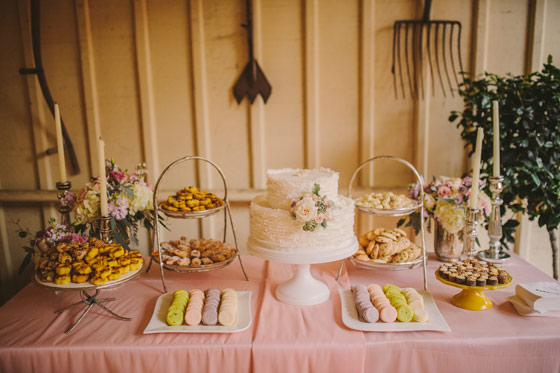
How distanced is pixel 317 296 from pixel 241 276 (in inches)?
22.6

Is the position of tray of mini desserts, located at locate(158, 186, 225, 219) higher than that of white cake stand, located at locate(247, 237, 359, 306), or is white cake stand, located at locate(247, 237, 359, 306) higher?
tray of mini desserts, located at locate(158, 186, 225, 219)

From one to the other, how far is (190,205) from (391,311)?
3.86 ft

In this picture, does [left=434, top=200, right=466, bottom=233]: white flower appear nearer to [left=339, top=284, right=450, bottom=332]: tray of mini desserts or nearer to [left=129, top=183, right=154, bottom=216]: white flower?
[left=339, top=284, right=450, bottom=332]: tray of mini desserts

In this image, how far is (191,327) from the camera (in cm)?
170

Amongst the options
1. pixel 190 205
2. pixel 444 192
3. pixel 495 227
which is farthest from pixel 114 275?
pixel 495 227

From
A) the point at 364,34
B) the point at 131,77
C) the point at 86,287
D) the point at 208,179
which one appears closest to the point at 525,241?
the point at 364,34

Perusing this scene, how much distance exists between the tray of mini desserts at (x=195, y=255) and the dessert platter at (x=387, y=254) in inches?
29.4

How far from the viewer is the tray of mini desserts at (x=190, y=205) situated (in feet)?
6.68

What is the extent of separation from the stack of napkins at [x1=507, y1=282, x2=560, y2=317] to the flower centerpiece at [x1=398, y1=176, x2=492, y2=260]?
510mm

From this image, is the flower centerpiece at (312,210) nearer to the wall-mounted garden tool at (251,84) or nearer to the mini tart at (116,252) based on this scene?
the mini tart at (116,252)

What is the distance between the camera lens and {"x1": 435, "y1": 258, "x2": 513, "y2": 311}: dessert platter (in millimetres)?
1777

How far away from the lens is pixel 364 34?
306 centimetres

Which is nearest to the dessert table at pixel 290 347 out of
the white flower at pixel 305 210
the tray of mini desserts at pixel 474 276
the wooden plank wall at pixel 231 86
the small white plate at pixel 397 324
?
the small white plate at pixel 397 324

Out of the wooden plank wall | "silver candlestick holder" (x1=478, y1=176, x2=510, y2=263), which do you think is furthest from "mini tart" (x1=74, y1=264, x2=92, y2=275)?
"silver candlestick holder" (x1=478, y1=176, x2=510, y2=263)
